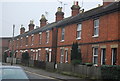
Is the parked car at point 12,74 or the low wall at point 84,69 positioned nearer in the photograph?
the parked car at point 12,74

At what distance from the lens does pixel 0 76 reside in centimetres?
1175

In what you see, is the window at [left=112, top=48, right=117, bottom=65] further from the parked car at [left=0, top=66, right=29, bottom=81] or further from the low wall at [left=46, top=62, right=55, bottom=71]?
the low wall at [left=46, top=62, right=55, bottom=71]

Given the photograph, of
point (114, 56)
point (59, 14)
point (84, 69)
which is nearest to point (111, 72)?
point (114, 56)

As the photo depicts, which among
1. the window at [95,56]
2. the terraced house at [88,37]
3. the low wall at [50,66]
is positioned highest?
the terraced house at [88,37]

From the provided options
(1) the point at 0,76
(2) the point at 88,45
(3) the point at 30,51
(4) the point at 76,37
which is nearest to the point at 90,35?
(2) the point at 88,45

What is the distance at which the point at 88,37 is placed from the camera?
26844 mm

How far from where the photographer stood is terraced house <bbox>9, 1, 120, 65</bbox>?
74.5 feet

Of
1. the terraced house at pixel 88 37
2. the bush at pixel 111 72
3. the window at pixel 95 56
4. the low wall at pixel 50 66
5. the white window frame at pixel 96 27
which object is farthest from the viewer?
the low wall at pixel 50 66

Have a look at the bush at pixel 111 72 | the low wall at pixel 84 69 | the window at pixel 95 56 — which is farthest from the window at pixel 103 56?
the bush at pixel 111 72

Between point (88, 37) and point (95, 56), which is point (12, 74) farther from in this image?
point (88, 37)

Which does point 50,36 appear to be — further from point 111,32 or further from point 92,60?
point 111,32

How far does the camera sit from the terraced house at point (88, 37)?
2272 cm

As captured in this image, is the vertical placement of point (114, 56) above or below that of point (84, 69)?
above

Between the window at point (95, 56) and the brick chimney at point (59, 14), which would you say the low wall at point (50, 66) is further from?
the brick chimney at point (59, 14)
